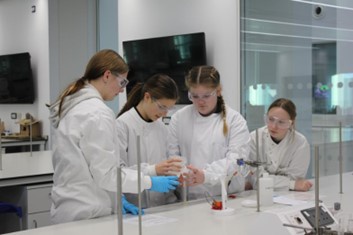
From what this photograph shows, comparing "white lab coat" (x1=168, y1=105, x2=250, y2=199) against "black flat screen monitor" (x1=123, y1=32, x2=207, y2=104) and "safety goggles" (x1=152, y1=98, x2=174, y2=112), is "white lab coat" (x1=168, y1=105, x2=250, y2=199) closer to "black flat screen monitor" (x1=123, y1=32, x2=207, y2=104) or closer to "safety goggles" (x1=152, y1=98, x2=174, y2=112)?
"safety goggles" (x1=152, y1=98, x2=174, y2=112)

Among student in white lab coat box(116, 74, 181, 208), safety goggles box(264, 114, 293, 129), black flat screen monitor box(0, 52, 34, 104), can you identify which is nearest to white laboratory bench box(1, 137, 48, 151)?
black flat screen monitor box(0, 52, 34, 104)

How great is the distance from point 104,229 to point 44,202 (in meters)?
1.72

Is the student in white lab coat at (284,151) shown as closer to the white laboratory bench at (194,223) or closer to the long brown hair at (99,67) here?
the white laboratory bench at (194,223)

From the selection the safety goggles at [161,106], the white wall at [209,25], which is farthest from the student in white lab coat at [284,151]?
the white wall at [209,25]

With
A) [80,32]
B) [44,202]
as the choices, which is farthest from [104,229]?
[80,32]

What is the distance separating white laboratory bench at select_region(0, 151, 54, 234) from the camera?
308 centimetres

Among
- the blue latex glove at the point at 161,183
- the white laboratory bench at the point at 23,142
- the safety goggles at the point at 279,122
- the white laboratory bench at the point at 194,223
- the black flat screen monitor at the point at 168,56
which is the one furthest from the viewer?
the white laboratory bench at the point at 23,142

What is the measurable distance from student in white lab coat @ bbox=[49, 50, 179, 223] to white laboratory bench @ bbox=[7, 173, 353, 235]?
0.30ft

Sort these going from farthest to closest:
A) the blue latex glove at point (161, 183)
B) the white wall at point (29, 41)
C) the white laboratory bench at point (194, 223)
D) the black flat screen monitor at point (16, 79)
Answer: the black flat screen monitor at point (16, 79)
the white wall at point (29, 41)
the blue latex glove at point (161, 183)
the white laboratory bench at point (194, 223)

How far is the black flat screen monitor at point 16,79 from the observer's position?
6.34 metres

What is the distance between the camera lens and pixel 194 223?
1.79 m

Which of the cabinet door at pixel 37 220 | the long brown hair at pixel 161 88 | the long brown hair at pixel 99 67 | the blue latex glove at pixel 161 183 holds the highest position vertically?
the long brown hair at pixel 99 67

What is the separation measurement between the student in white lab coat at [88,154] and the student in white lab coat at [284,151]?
2.35 ft

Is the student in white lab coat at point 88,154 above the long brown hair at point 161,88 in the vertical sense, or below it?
below
